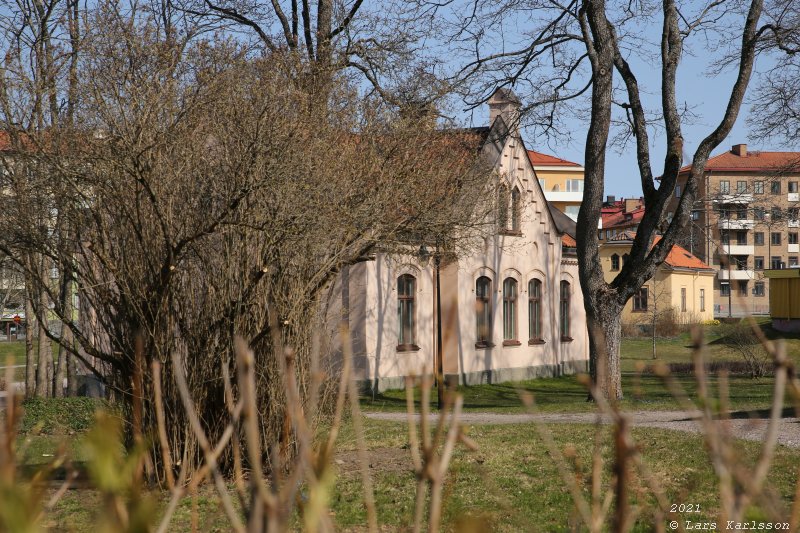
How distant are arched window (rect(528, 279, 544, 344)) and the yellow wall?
30.1 m

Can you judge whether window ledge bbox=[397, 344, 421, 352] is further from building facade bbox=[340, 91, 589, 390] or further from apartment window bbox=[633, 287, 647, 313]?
apartment window bbox=[633, 287, 647, 313]

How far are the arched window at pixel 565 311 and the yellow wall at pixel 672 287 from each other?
1094 inches

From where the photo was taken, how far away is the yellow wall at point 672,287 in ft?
210

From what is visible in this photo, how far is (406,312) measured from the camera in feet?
92.2

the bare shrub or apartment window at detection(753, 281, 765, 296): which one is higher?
apartment window at detection(753, 281, 765, 296)

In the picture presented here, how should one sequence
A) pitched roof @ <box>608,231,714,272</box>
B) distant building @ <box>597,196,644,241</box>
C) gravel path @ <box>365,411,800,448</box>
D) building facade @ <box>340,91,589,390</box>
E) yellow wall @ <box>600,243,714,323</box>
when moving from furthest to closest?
distant building @ <box>597,196,644,241</box>, pitched roof @ <box>608,231,714,272</box>, yellow wall @ <box>600,243,714,323</box>, building facade @ <box>340,91,589,390</box>, gravel path @ <box>365,411,800,448</box>

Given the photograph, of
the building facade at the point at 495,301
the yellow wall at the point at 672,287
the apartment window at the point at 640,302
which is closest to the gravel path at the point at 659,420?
the building facade at the point at 495,301

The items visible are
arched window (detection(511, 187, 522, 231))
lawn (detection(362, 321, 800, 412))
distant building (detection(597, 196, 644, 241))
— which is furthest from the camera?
distant building (detection(597, 196, 644, 241))

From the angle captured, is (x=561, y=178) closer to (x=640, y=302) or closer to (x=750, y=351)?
(x=640, y=302)

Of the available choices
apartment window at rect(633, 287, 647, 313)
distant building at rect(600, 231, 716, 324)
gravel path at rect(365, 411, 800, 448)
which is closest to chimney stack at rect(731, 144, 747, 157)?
distant building at rect(600, 231, 716, 324)

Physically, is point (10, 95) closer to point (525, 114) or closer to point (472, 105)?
point (472, 105)

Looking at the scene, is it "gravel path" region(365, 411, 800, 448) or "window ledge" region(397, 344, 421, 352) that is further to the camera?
"window ledge" region(397, 344, 421, 352)

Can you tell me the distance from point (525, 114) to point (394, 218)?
10.3 m

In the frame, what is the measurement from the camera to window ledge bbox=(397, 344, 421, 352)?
2775 cm
